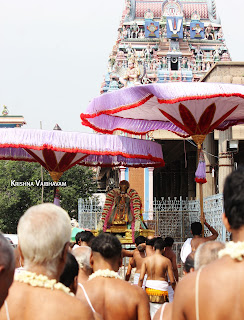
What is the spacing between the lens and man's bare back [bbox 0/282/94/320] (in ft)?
10.4

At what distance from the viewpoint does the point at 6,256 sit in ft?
8.78

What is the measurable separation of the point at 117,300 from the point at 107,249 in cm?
42

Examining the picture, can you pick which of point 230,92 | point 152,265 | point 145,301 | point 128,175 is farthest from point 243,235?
point 128,175

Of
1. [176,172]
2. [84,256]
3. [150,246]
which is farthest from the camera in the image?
[176,172]

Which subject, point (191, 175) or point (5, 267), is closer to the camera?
point (5, 267)

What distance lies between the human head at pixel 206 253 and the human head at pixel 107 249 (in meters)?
0.87

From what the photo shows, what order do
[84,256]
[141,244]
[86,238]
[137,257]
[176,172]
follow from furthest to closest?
1. [176,172]
2. [141,244]
3. [137,257]
4. [86,238]
5. [84,256]

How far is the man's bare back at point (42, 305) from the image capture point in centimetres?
316

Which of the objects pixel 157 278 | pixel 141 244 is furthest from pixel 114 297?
pixel 141 244

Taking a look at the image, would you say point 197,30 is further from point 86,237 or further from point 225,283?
point 225,283

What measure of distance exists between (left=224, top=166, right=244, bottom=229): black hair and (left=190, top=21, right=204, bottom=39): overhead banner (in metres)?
48.9

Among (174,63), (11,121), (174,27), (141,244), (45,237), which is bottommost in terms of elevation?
(141,244)

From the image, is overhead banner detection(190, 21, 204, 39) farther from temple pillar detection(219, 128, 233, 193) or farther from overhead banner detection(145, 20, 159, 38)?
temple pillar detection(219, 128, 233, 193)

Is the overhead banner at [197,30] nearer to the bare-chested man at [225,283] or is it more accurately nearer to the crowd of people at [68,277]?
the crowd of people at [68,277]
